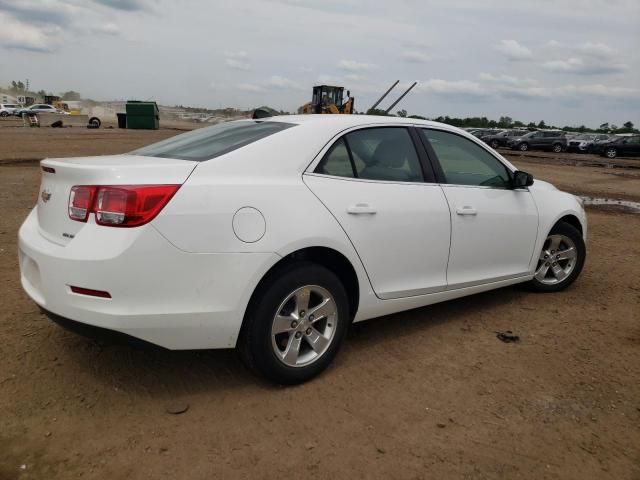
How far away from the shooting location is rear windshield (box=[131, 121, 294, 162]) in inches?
123

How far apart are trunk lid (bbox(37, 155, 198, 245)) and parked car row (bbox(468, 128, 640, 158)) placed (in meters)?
32.6

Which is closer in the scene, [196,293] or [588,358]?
[196,293]

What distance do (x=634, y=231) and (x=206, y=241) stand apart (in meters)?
7.74

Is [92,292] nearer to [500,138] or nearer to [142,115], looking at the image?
[500,138]

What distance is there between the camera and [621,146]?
98.7 ft

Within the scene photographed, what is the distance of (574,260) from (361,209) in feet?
9.15

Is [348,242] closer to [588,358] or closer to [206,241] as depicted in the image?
[206,241]

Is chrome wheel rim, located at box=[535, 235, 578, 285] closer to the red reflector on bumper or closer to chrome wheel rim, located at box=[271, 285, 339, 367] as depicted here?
chrome wheel rim, located at box=[271, 285, 339, 367]

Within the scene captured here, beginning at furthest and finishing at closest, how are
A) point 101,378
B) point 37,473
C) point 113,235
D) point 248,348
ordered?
point 101,378
point 248,348
point 113,235
point 37,473

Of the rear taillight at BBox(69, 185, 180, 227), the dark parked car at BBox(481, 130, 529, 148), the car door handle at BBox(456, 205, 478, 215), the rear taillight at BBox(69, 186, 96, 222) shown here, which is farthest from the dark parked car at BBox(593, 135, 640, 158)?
the rear taillight at BBox(69, 186, 96, 222)

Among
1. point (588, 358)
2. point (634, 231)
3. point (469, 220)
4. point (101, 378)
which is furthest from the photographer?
point (634, 231)

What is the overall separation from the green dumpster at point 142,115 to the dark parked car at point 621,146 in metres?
29.8

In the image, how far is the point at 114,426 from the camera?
2.74 m

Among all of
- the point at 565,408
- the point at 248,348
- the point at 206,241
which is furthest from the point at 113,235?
the point at 565,408
